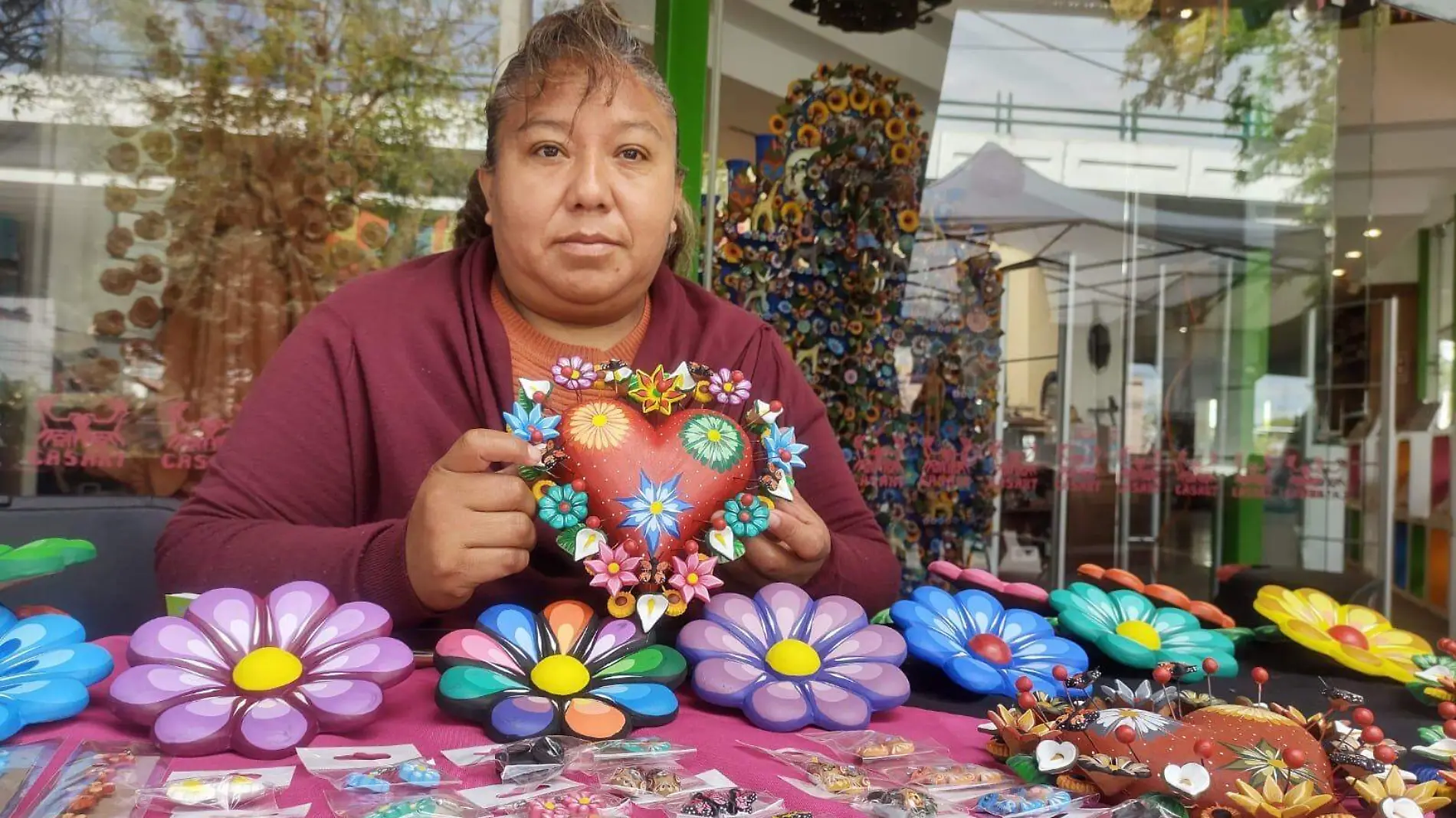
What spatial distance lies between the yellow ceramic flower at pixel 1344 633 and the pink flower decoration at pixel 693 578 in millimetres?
848

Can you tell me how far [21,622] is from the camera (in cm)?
85

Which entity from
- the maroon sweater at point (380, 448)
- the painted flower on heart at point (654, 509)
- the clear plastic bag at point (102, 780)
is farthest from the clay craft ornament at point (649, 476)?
the clear plastic bag at point (102, 780)

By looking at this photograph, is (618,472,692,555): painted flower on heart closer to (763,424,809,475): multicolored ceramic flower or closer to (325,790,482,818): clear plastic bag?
(763,424,809,475): multicolored ceramic flower

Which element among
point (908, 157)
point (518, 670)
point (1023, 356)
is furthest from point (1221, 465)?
point (518, 670)

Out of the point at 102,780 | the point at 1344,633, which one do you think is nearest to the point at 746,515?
the point at 102,780

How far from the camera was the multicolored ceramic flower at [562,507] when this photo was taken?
89 centimetres

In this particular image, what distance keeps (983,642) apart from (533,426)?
550 mm

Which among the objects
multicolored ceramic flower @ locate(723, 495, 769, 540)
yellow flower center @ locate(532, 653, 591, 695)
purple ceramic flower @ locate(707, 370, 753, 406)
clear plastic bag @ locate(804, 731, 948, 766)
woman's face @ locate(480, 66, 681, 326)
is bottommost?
clear plastic bag @ locate(804, 731, 948, 766)

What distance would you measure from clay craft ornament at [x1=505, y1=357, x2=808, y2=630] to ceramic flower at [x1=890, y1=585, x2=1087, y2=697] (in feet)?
0.83

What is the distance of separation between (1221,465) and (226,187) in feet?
12.3

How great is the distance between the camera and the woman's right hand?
938 millimetres

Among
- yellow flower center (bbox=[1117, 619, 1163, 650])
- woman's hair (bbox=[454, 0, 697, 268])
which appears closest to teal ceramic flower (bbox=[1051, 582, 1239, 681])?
yellow flower center (bbox=[1117, 619, 1163, 650])

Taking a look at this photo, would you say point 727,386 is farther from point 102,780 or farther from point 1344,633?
point 1344,633

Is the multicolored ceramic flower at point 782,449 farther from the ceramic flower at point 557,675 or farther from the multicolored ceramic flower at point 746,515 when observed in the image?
the ceramic flower at point 557,675
